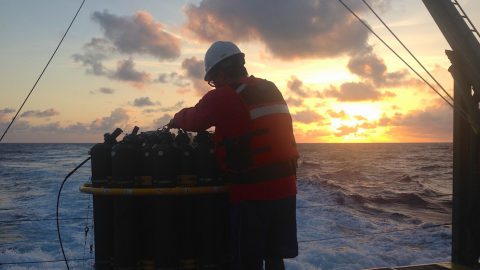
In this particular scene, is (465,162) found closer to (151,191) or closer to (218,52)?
(218,52)

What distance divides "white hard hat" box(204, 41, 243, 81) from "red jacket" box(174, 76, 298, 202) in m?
0.25

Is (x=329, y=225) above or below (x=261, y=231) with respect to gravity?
below

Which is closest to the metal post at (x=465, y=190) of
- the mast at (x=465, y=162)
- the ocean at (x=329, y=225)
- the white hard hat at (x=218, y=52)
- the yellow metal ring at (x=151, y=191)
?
the mast at (x=465, y=162)

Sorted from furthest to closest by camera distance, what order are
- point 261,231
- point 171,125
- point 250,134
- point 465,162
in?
point 465,162 < point 171,125 < point 261,231 < point 250,134

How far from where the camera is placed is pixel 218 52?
374 cm

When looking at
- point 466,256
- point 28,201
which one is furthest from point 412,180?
point 466,256

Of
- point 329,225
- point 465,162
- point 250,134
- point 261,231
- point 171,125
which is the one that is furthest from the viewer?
point 329,225

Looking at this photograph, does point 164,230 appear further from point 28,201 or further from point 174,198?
point 28,201

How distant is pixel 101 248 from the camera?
4055 mm

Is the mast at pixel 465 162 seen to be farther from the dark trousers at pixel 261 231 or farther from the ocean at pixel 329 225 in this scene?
the dark trousers at pixel 261 231

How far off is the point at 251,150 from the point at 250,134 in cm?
13

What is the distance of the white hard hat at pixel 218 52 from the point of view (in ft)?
12.2

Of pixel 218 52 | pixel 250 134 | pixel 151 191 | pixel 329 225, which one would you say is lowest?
pixel 329 225

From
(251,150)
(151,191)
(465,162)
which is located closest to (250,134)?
(251,150)
